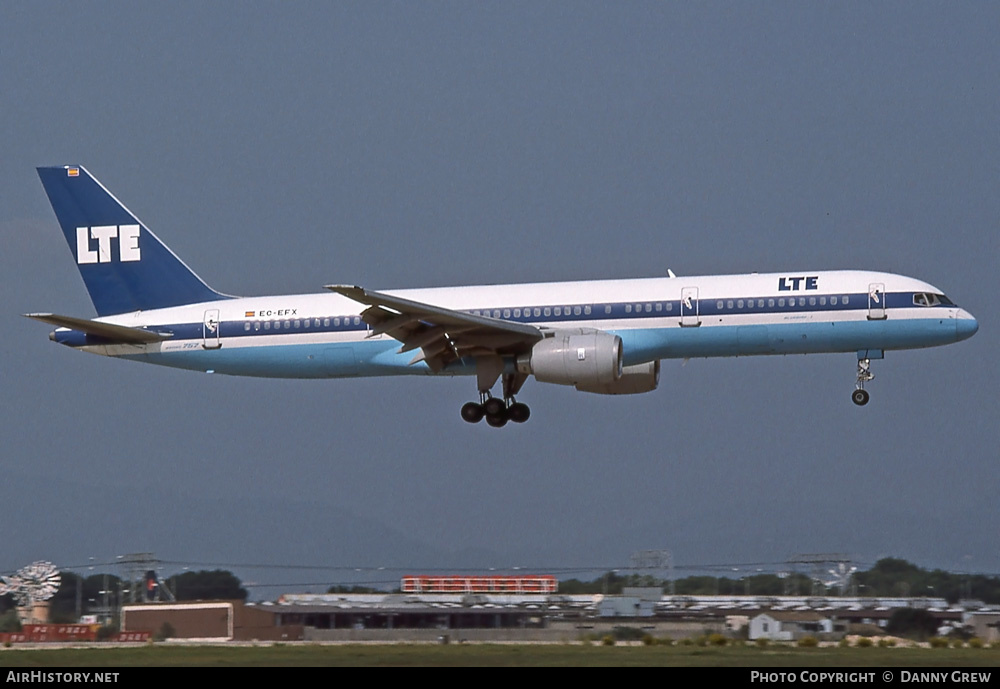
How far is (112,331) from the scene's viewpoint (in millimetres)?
41969

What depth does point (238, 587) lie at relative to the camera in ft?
119

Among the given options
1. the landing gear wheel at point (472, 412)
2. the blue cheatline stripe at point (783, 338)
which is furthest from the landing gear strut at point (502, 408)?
the blue cheatline stripe at point (783, 338)

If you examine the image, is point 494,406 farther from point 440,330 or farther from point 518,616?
point 518,616

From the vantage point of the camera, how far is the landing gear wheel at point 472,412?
41.6 m

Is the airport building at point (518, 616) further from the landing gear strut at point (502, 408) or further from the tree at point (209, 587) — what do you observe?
the landing gear strut at point (502, 408)

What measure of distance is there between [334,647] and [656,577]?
34.7 feet

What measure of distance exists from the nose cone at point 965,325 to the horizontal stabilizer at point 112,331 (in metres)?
22.3

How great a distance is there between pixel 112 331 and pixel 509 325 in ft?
40.0

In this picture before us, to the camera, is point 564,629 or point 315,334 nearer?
point 564,629

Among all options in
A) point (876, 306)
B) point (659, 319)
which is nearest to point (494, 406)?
point (659, 319)
